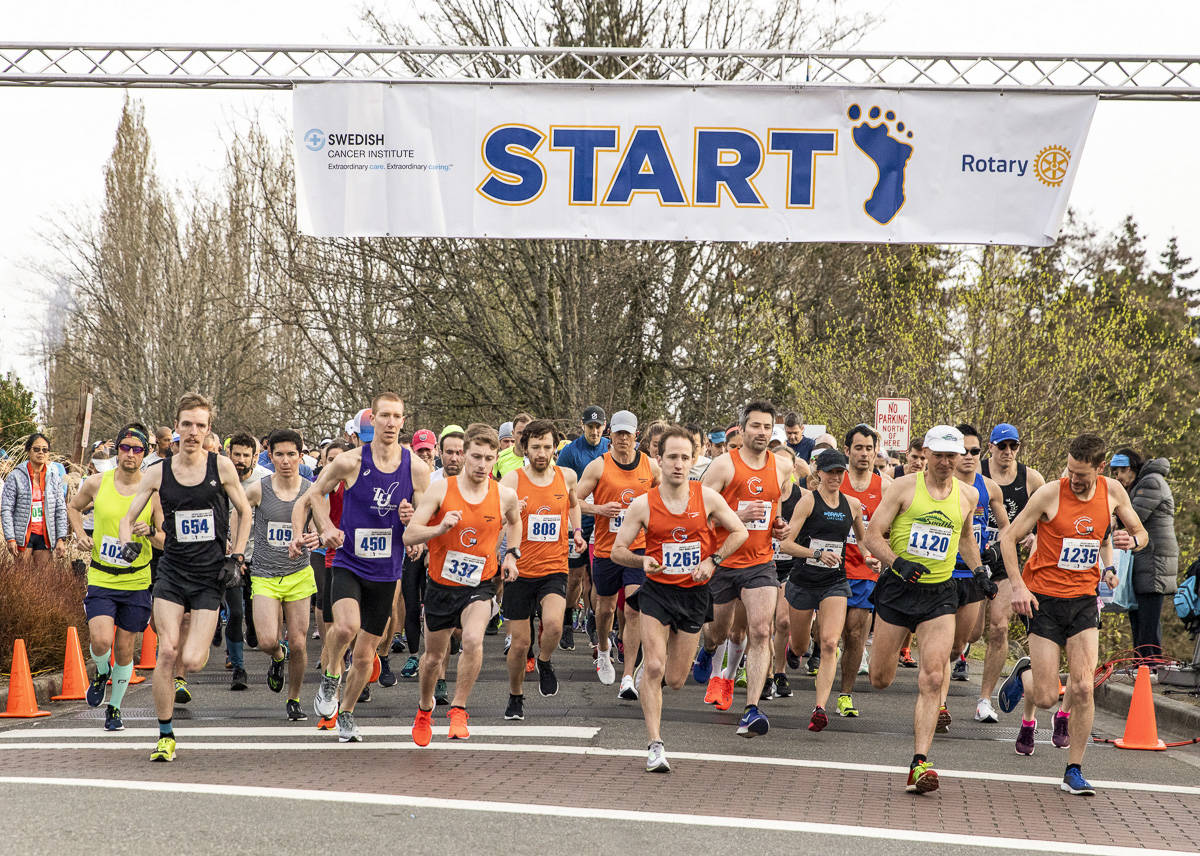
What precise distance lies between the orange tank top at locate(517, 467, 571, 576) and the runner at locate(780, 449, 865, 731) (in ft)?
5.60

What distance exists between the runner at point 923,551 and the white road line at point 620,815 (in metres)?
1.61

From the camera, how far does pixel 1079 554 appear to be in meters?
8.52

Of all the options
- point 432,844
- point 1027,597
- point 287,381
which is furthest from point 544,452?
point 287,381

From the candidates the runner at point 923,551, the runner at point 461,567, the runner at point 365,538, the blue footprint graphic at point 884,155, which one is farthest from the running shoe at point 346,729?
the blue footprint graphic at point 884,155

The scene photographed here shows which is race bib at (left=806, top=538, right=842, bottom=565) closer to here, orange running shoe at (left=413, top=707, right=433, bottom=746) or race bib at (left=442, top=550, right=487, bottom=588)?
race bib at (left=442, top=550, right=487, bottom=588)

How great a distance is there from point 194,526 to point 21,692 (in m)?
3.11

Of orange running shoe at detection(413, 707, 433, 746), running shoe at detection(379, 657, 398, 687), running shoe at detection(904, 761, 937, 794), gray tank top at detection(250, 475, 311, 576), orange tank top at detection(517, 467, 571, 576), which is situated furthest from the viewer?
running shoe at detection(379, 657, 398, 687)

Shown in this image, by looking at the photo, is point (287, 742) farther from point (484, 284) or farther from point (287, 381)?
point (287, 381)

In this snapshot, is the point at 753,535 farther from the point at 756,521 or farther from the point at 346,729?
the point at 346,729

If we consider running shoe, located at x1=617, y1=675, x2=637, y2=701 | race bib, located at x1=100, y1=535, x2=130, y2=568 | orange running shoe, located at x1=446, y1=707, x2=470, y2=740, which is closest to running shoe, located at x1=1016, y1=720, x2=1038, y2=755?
running shoe, located at x1=617, y1=675, x2=637, y2=701

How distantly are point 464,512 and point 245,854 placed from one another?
11.2 feet

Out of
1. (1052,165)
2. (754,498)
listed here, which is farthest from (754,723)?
(1052,165)

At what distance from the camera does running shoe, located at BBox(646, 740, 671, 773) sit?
821cm

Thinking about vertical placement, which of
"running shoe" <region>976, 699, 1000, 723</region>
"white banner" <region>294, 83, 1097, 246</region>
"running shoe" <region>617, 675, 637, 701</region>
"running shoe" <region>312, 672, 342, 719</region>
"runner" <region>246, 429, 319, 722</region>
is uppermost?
"white banner" <region>294, 83, 1097, 246</region>
